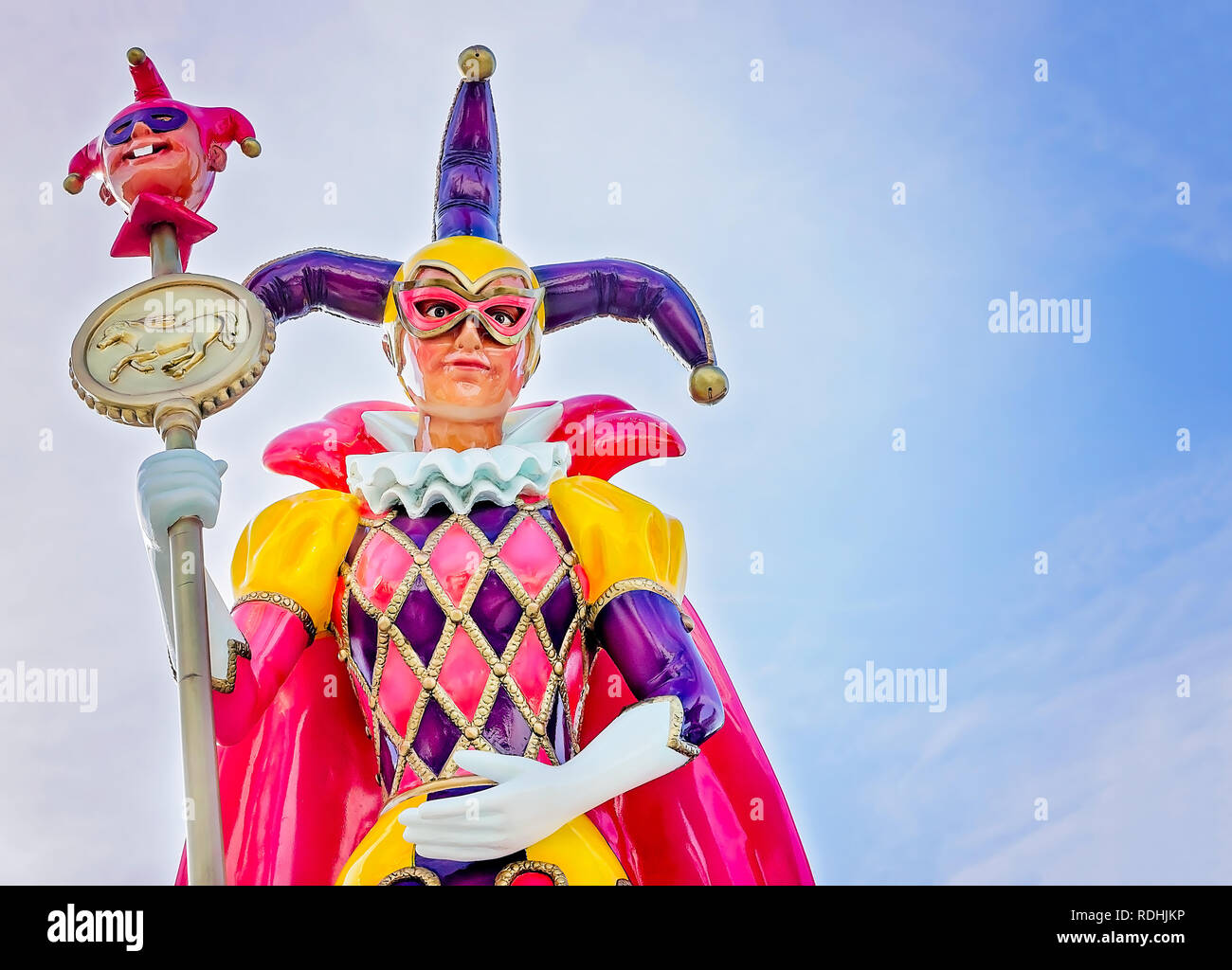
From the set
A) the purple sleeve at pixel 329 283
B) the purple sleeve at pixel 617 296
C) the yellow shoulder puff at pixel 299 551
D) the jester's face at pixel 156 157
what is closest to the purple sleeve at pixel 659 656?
the yellow shoulder puff at pixel 299 551

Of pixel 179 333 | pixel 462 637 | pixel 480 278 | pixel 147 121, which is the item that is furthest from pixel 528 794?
pixel 147 121

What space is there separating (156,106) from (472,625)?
1.64 meters

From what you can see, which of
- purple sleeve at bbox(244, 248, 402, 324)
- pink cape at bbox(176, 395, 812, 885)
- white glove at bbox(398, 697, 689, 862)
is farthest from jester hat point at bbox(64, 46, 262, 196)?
white glove at bbox(398, 697, 689, 862)

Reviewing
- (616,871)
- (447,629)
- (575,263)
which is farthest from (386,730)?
(575,263)

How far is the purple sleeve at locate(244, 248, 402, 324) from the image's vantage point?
16.7ft

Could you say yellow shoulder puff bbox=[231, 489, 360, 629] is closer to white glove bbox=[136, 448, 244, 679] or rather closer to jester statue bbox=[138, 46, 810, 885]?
jester statue bbox=[138, 46, 810, 885]

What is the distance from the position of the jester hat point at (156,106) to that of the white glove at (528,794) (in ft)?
6.03

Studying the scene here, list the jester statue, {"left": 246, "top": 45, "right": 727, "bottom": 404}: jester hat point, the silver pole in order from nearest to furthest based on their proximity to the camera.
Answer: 1. the silver pole
2. the jester statue
3. {"left": 246, "top": 45, "right": 727, "bottom": 404}: jester hat point

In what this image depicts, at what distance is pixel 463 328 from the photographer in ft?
15.9

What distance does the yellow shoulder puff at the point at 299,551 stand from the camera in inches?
180

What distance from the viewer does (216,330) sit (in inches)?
166

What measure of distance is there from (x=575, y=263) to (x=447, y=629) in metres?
1.33

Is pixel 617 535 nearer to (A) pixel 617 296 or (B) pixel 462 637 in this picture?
(B) pixel 462 637

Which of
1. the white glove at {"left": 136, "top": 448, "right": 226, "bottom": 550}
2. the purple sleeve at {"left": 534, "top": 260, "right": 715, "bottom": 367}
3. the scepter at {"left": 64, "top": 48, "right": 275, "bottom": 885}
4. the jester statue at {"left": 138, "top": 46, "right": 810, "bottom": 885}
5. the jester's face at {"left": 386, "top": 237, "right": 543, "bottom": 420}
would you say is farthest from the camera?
the purple sleeve at {"left": 534, "top": 260, "right": 715, "bottom": 367}
